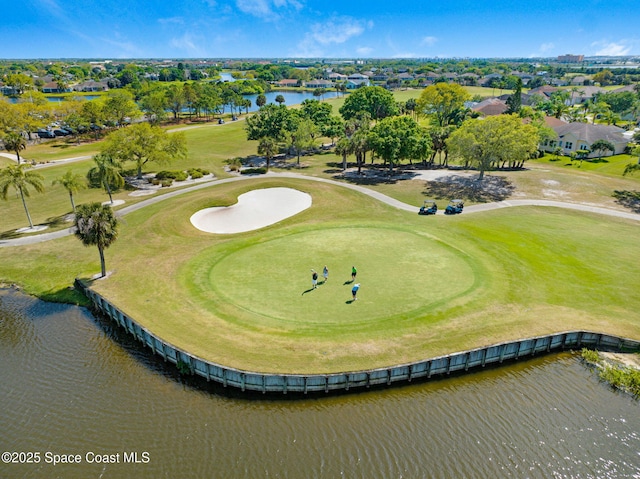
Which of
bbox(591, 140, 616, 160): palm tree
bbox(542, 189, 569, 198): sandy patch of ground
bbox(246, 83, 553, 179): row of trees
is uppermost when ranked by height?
bbox(246, 83, 553, 179): row of trees

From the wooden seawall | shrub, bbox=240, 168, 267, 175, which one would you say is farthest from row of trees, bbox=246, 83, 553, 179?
the wooden seawall

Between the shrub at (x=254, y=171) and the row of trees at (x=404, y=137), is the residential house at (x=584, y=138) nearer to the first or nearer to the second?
the row of trees at (x=404, y=137)

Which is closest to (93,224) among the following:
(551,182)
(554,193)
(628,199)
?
(554,193)

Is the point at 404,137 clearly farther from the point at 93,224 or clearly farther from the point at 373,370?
the point at 373,370

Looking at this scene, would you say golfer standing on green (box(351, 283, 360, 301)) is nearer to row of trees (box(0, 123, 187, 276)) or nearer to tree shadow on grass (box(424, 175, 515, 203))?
row of trees (box(0, 123, 187, 276))

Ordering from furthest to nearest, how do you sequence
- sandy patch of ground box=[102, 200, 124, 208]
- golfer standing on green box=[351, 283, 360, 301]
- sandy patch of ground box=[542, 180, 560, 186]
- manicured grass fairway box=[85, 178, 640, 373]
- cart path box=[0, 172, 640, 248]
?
sandy patch of ground box=[542, 180, 560, 186], sandy patch of ground box=[102, 200, 124, 208], cart path box=[0, 172, 640, 248], golfer standing on green box=[351, 283, 360, 301], manicured grass fairway box=[85, 178, 640, 373]

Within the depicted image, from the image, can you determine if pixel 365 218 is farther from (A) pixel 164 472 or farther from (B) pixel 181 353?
(A) pixel 164 472

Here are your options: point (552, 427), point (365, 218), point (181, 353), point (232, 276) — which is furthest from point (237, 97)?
point (552, 427)
